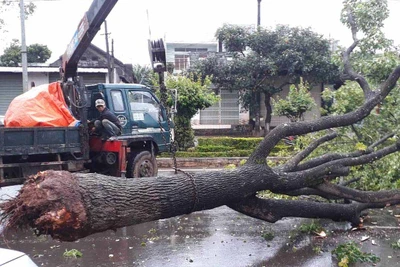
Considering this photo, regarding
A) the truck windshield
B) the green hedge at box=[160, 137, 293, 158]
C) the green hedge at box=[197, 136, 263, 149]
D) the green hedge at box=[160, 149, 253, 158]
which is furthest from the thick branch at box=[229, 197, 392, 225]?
the green hedge at box=[197, 136, 263, 149]

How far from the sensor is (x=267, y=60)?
979 inches

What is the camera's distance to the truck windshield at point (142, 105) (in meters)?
11.8

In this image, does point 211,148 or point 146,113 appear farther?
point 211,148

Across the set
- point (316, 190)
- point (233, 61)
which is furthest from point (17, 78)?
point (316, 190)

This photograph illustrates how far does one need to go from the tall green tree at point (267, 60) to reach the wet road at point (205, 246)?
1734 cm

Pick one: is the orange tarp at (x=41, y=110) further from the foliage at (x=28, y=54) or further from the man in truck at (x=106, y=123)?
the foliage at (x=28, y=54)

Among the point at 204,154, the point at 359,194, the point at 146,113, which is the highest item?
the point at 146,113

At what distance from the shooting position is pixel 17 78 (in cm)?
2827

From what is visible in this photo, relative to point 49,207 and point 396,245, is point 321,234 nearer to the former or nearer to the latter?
point 396,245

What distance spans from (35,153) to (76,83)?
1942mm

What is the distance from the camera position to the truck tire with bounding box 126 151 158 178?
11406mm

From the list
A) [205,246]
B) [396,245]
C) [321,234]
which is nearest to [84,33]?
[205,246]

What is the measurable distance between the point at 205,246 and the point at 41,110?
4.96 metres

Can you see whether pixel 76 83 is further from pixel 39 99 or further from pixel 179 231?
pixel 179 231
